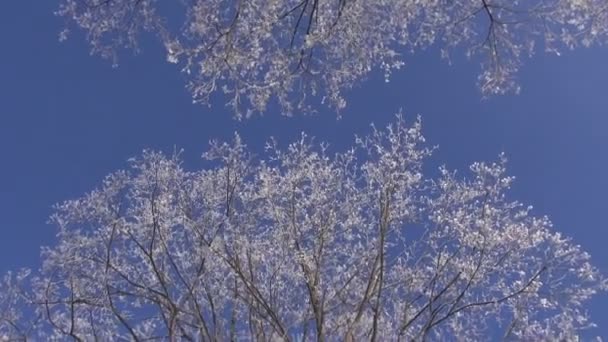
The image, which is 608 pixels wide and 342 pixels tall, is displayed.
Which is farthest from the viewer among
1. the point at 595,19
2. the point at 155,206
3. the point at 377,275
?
the point at 155,206

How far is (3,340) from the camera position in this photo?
33.2 ft

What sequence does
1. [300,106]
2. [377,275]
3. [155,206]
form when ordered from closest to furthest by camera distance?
[300,106], [377,275], [155,206]

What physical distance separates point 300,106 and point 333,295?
4829mm

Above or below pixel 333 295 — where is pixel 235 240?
above

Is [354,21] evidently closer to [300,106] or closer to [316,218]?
[300,106]

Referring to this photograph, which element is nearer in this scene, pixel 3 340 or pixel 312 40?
pixel 312 40

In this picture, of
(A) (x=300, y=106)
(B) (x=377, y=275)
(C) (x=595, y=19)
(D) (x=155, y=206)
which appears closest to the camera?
(C) (x=595, y=19)

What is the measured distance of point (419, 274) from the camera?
10211 millimetres

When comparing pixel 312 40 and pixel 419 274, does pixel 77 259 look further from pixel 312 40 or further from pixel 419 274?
pixel 312 40

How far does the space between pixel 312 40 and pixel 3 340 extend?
748cm

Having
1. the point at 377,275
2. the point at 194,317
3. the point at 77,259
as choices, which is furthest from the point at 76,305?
the point at 377,275

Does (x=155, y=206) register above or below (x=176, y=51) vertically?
above

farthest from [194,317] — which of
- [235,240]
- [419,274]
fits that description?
[419,274]

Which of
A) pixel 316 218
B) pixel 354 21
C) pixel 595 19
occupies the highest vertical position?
pixel 316 218
